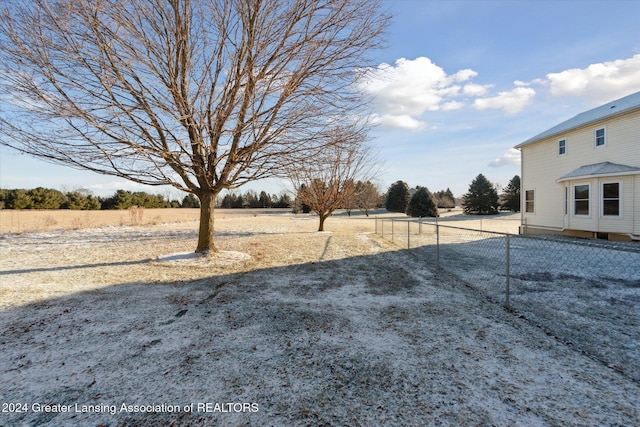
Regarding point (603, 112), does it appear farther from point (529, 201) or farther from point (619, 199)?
point (529, 201)

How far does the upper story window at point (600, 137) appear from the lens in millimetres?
12080

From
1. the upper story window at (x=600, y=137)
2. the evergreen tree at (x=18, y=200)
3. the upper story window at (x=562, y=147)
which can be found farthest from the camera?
the evergreen tree at (x=18, y=200)

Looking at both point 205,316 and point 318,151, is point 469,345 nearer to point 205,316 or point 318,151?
point 205,316

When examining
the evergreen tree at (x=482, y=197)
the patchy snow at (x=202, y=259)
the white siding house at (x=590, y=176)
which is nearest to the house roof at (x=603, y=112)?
the white siding house at (x=590, y=176)

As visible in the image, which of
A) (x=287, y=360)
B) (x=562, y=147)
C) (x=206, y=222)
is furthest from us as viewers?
(x=562, y=147)

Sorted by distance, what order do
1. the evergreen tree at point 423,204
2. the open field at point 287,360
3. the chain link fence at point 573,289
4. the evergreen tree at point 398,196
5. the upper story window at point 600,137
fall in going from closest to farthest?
1. the open field at point 287,360
2. the chain link fence at point 573,289
3. the upper story window at point 600,137
4. the evergreen tree at point 423,204
5. the evergreen tree at point 398,196

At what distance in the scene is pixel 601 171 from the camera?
11.5 meters

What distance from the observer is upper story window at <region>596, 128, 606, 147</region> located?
12080mm

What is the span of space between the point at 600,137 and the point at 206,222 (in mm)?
16170

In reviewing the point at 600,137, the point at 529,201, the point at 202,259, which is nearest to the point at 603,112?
the point at 600,137

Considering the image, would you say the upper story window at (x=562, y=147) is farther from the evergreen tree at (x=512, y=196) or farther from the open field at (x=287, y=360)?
the evergreen tree at (x=512, y=196)

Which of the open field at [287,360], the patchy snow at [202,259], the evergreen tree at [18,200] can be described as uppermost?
the evergreen tree at [18,200]

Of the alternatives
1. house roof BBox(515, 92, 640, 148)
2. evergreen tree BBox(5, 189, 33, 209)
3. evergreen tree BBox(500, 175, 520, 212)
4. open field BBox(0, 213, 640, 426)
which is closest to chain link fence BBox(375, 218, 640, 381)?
open field BBox(0, 213, 640, 426)

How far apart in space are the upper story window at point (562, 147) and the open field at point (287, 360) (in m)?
13.4
